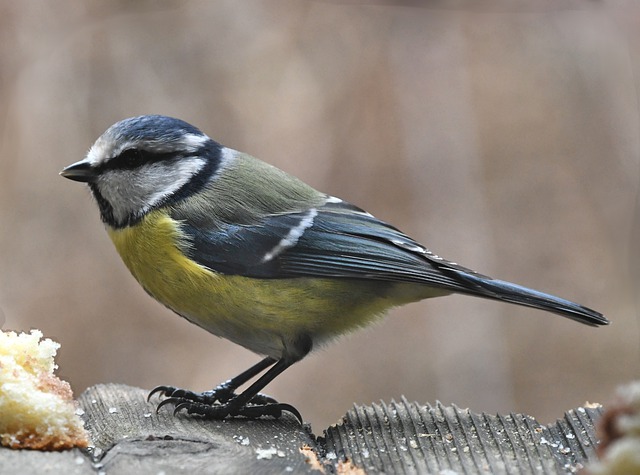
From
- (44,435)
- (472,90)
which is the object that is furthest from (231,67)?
(44,435)

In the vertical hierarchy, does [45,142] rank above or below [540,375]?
above

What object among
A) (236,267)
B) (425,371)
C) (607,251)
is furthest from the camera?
(607,251)

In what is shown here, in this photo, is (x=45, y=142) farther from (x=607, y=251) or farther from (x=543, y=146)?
(x=607, y=251)

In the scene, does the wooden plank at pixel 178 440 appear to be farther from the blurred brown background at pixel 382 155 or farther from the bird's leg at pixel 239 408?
the blurred brown background at pixel 382 155

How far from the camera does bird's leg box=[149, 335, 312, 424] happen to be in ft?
8.16

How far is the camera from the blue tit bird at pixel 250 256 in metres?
2.62

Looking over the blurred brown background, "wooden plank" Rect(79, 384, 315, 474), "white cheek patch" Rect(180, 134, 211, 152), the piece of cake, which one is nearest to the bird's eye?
"white cheek patch" Rect(180, 134, 211, 152)

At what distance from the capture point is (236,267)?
8.66 ft

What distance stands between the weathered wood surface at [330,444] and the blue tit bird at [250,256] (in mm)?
240

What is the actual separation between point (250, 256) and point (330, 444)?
0.70 meters

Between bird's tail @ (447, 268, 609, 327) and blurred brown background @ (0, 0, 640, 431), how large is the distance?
7.87 ft

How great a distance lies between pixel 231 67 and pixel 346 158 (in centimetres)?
91

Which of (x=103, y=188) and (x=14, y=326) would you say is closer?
(x=103, y=188)

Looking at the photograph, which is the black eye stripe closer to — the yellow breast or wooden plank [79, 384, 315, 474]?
the yellow breast
